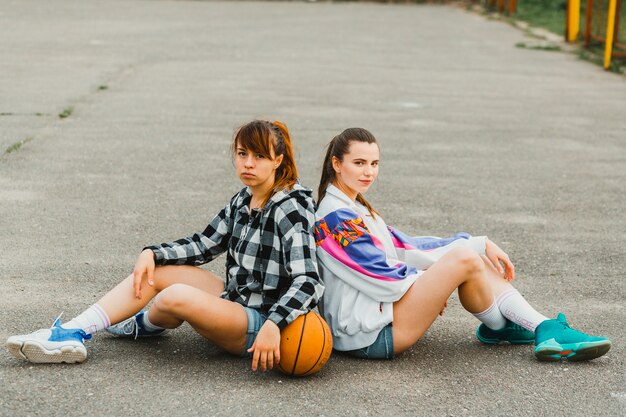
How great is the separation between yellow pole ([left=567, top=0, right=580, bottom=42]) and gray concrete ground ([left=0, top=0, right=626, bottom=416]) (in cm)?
111

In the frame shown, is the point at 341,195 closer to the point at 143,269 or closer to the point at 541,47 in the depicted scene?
the point at 143,269

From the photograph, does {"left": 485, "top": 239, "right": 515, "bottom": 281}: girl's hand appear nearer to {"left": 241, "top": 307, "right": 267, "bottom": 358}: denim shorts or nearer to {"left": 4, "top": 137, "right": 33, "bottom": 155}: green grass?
{"left": 241, "top": 307, "right": 267, "bottom": 358}: denim shorts

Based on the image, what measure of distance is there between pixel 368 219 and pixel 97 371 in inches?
48.4

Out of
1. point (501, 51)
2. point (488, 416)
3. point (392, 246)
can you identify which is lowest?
point (501, 51)

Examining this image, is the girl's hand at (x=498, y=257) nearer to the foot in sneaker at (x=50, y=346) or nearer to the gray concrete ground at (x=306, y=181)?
the gray concrete ground at (x=306, y=181)

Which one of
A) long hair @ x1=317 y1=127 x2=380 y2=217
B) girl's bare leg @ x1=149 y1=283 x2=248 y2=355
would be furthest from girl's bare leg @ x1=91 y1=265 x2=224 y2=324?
long hair @ x1=317 y1=127 x2=380 y2=217

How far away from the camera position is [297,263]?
12.6ft

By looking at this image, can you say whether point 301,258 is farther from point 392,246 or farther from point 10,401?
point 10,401

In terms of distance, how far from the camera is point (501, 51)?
1598cm

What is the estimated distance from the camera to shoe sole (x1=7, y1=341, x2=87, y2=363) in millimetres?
3859

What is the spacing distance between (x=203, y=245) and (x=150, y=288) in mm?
297

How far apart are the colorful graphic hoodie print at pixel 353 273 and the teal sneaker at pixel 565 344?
57cm

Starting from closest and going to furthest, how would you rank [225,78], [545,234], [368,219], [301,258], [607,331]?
[301,258]
[368,219]
[607,331]
[545,234]
[225,78]

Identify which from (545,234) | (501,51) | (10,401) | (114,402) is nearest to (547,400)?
(114,402)
